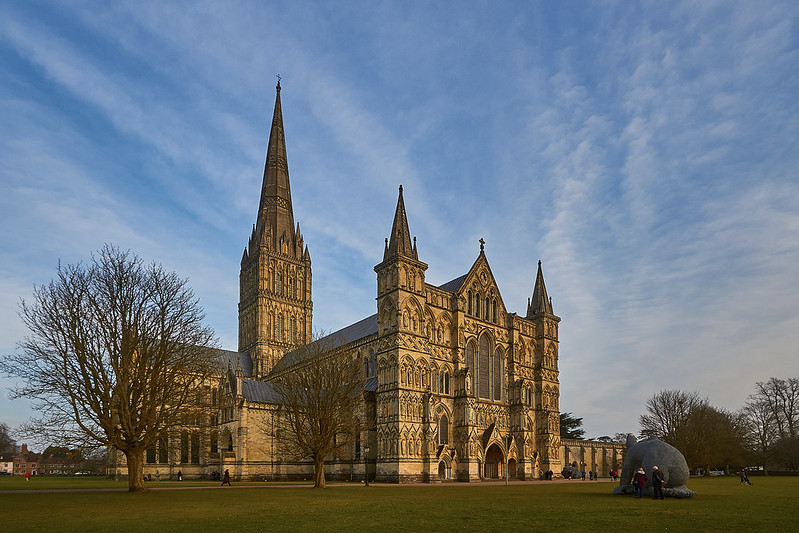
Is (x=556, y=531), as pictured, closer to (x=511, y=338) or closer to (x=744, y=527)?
(x=744, y=527)

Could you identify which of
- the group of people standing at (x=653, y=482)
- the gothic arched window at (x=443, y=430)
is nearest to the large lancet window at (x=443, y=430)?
the gothic arched window at (x=443, y=430)

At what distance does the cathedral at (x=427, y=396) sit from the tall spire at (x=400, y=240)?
134mm

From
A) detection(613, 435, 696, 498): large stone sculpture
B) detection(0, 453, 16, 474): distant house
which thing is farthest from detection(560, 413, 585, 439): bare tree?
detection(0, 453, 16, 474): distant house

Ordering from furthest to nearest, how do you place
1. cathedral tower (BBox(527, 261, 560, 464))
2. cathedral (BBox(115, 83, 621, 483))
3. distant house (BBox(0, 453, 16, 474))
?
distant house (BBox(0, 453, 16, 474))
cathedral tower (BBox(527, 261, 560, 464))
cathedral (BBox(115, 83, 621, 483))

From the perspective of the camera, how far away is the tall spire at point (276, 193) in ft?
287

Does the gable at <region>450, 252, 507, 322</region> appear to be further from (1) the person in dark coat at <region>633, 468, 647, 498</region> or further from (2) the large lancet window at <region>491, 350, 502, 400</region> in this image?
(1) the person in dark coat at <region>633, 468, 647, 498</region>

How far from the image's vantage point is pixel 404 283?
54781mm

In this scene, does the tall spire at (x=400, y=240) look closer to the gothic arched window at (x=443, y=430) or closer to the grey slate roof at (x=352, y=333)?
the grey slate roof at (x=352, y=333)

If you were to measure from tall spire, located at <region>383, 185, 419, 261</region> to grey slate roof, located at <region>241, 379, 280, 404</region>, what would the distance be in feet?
71.1

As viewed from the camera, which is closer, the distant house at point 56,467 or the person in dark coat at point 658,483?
the person in dark coat at point 658,483

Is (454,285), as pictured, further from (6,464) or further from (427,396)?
(6,464)

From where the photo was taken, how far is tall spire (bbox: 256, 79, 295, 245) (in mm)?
87500

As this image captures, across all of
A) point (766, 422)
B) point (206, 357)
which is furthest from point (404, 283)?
point (766, 422)

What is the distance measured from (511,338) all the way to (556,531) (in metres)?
50.3
